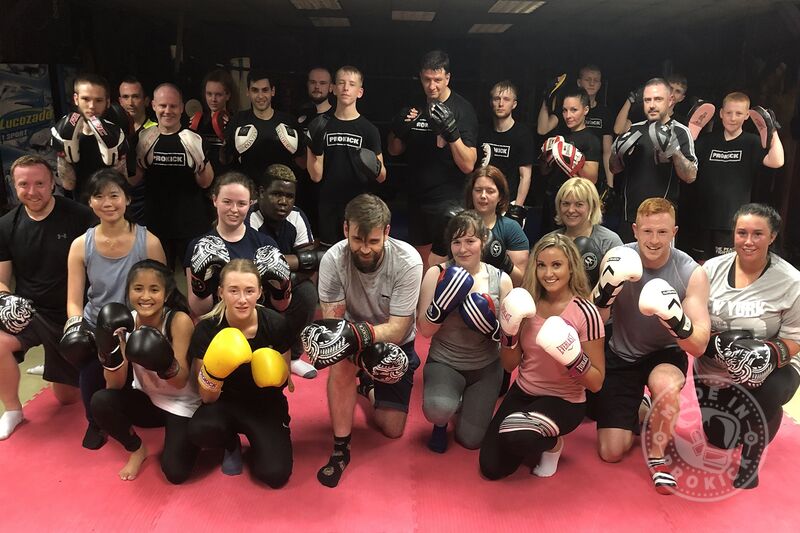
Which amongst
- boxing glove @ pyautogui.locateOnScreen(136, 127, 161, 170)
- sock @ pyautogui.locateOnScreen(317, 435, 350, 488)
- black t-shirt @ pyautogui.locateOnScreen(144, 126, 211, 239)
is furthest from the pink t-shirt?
boxing glove @ pyautogui.locateOnScreen(136, 127, 161, 170)

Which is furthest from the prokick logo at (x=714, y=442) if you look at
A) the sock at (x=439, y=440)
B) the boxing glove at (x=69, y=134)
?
the boxing glove at (x=69, y=134)

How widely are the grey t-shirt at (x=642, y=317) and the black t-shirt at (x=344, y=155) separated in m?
2.03

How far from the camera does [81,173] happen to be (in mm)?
3930

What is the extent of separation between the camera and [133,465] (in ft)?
9.10

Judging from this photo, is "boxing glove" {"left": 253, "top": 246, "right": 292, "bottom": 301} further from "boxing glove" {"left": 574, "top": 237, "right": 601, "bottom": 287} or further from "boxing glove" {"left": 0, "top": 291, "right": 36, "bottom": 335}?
"boxing glove" {"left": 574, "top": 237, "right": 601, "bottom": 287}

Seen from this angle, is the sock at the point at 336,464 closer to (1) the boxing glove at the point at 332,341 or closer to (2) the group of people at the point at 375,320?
(2) the group of people at the point at 375,320

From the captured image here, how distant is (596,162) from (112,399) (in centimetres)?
393

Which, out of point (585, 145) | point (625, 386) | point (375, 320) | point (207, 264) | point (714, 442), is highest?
point (585, 145)

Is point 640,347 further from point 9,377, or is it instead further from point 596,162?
point 9,377

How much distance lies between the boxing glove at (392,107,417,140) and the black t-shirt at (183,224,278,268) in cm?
150

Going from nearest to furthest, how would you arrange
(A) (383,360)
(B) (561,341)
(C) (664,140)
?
(B) (561,341) → (A) (383,360) → (C) (664,140)

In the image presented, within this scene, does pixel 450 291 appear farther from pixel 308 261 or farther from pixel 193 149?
pixel 193 149

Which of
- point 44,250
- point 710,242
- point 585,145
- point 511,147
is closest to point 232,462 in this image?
point 44,250

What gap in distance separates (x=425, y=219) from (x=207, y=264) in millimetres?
2025
